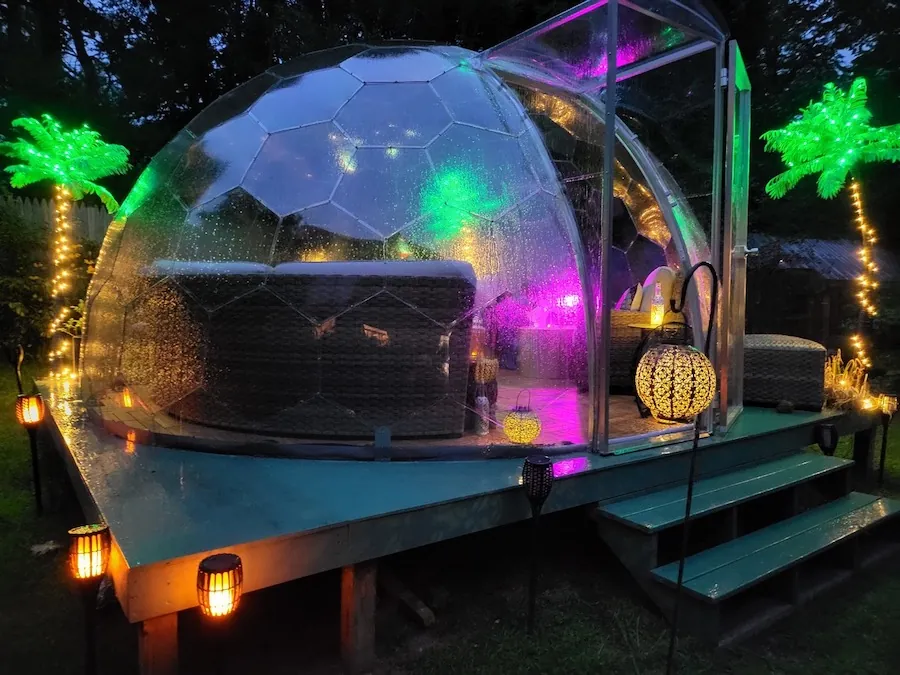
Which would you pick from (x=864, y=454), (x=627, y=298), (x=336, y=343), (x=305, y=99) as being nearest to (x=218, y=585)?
(x=336, y=343)

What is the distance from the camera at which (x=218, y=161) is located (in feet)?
12.4

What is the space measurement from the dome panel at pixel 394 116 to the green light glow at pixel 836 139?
5.95 m

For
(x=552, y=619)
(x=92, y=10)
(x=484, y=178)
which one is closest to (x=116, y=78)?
(x=92, y=10)

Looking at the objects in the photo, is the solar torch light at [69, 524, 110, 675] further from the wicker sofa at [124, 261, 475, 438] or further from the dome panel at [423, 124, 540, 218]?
the dome panel at [423, 124, 540, 218]

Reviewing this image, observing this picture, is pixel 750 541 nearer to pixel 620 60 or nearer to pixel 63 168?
pixel 620 60

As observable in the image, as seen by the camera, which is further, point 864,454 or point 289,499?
point 864,454

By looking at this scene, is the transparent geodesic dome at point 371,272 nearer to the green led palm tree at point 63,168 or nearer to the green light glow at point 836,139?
the green led palm tree at point 63,168

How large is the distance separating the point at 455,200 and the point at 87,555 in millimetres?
2490

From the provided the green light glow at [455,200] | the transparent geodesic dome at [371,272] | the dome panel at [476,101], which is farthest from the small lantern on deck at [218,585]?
the dome panel at [476,101]

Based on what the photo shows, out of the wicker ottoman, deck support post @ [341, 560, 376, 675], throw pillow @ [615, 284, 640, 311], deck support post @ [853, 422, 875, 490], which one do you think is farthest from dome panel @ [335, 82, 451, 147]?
deck support post @ [853, 422, 875, 490]

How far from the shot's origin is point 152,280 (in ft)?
12.0

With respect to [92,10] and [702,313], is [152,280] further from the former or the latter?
[92,10]

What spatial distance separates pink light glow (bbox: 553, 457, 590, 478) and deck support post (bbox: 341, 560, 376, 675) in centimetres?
106

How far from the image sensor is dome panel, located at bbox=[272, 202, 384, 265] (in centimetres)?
331
